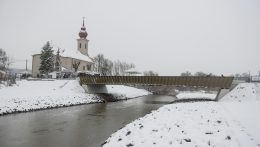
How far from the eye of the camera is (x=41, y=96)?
4038cm

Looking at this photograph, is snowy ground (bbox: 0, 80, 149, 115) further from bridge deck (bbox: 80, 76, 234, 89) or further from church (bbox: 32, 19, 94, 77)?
church (bbox: 32, 19, 94, 77)

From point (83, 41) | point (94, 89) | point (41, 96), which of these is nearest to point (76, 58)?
point (83, 41)

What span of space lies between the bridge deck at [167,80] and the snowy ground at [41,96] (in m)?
3.46

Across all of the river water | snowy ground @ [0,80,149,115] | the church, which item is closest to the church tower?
the church

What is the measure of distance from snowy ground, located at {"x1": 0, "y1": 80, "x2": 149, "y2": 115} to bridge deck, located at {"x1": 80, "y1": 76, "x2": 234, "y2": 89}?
346cm

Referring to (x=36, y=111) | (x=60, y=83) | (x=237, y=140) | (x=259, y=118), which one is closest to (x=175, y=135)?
(x=237, y=140)

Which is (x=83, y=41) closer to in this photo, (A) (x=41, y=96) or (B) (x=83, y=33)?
(B) (x=83, y=33)

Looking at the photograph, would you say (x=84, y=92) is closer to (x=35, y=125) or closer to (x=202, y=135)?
(x=35, y=125)

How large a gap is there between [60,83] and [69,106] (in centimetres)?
1477

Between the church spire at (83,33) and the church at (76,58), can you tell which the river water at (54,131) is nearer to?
→ the church at (76,58)

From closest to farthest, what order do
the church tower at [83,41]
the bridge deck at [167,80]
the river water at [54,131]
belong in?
1. the river water at [54,131]
2. the bridge deck at [167,80]
3. the church tower at [83,41]

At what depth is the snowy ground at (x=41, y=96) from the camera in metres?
33.0

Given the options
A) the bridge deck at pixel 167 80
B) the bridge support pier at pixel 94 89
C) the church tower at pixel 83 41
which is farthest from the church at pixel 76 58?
the bridge deck at pixel 167 80

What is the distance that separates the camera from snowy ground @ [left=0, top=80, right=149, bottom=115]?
33.0 metres
